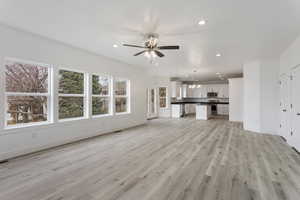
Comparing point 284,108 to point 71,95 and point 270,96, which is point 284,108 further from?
point 71,95

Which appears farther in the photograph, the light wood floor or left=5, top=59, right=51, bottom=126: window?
left=5, top=59, right=51, bottom=126: window

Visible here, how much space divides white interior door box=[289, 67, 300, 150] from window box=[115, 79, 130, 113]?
5.77 m

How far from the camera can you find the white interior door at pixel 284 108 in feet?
16.3

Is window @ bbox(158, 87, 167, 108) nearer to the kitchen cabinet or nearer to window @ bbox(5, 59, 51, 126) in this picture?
the kitchen cabinet

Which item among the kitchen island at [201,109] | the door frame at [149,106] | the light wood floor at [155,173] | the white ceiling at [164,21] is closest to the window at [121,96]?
the white ceiling at [164,21]

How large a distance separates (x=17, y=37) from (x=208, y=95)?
1289cm

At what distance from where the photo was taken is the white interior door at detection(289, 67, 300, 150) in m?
4.12

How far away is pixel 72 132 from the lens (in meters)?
5.06

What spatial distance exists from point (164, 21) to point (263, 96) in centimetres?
506

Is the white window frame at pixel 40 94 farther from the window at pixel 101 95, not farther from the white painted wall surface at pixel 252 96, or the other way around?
the white painted wall surface at pixel 252 96

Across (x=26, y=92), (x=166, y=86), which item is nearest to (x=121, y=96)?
(x=26, y=92)

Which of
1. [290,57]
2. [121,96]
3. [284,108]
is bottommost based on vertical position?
[284,108]

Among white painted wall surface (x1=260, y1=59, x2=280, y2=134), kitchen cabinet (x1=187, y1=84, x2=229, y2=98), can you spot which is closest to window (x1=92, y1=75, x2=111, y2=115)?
white painted wall surface (x1=260, y1=59, x2=280, y2=134)

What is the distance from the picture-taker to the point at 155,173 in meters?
2.98
